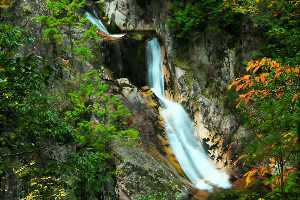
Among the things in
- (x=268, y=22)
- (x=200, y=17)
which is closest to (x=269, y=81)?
(x=268, y=22)

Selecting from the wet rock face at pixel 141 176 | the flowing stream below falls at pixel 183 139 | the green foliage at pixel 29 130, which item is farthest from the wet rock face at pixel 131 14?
the green foliage at pixel 29 130

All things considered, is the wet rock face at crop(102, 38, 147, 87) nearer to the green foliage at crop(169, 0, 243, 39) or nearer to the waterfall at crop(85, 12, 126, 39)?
the waterfall at crop(85, 12, 126, 39)

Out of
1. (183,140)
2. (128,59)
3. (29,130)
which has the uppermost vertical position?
(29,130)

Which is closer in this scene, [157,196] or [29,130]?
[29,130]

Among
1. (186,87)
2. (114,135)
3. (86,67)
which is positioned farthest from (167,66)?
(114,135)

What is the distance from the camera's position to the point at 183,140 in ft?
55.0

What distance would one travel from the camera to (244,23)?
17.8 metres

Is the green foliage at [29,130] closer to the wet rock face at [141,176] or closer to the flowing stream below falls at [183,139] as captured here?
the wet rock face at [141,176]

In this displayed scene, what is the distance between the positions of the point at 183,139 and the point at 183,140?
6 centimetres

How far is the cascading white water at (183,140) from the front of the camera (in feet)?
50.5

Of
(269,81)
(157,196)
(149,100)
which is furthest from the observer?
(149,100)

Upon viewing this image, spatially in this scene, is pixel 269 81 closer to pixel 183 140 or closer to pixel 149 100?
pixel 183 140

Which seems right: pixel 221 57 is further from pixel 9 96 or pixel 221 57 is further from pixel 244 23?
pixel 9 96

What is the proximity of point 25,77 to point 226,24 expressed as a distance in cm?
1347
